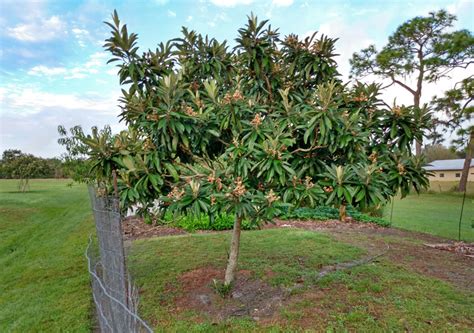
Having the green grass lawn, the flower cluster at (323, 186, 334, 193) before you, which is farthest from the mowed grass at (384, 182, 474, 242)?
the flower cluster at (323, 186, 334, 193)

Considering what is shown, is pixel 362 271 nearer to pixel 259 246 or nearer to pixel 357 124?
pixel 259 246

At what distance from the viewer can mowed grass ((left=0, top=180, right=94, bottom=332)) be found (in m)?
4.07

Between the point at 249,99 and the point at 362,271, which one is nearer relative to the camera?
the point at 249,99

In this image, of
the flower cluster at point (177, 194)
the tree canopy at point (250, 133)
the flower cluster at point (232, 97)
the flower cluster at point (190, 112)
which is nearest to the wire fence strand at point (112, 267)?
the tree canopy at point (250, 133)

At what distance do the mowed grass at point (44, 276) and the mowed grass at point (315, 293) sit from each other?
0.90 meters

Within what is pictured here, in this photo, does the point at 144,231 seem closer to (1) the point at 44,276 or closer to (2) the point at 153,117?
(1) the point at 44,276

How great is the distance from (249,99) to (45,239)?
29.2ft

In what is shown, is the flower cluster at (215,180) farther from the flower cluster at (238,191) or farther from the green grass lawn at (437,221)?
the green grass lawn at (437,221)

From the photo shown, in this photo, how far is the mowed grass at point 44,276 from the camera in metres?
4.07

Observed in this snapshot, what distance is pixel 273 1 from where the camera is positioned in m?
5.64

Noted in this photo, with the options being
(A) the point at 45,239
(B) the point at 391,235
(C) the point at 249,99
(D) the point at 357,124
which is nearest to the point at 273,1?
(C) the point at 249,99

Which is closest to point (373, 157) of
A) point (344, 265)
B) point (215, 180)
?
point (215, 180)

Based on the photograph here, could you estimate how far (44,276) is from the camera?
5.86 m

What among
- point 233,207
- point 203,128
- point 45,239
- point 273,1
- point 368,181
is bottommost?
point 45,239
